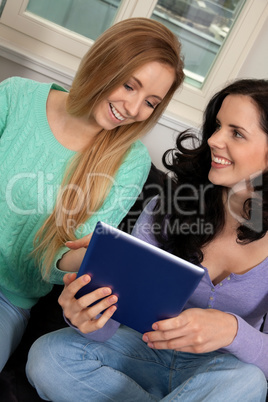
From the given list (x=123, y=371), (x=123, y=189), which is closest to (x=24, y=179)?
(x=123, y=189)

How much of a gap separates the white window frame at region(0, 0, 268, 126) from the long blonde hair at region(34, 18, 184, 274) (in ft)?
2.13

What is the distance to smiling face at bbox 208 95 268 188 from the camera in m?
1.36

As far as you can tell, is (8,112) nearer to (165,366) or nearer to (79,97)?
(79,97)

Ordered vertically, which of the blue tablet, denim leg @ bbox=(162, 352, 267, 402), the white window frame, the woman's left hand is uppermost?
the white window frame

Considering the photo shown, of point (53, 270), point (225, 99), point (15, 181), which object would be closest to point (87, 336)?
point (53, 270)

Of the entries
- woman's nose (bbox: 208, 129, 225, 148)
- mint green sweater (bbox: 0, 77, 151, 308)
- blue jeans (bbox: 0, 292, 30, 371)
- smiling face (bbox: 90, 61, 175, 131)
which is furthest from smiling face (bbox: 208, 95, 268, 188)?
blue jeans (bbox: 0, 292, 30, 371)

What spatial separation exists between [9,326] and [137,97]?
79 cm

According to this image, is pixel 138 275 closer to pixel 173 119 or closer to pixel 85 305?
pixel 85 305

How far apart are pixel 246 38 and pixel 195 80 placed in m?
0.32

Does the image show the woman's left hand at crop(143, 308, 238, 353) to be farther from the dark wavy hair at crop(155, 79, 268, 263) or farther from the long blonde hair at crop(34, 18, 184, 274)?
the long blonde hair at crop(34, 18, 184, 274)

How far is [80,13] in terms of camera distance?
228 cm

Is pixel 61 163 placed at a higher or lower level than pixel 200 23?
lower

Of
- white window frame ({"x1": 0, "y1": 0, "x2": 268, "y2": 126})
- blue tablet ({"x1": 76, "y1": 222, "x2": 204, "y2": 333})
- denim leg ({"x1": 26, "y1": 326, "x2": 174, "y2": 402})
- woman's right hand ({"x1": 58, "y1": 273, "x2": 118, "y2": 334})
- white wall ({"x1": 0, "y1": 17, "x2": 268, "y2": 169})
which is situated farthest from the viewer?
→ white wall ({"x1": 0, "y1": 17, "x2": 268, "y2": 169})

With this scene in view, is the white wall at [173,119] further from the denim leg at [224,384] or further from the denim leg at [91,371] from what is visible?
the denim leg at [224,384]
